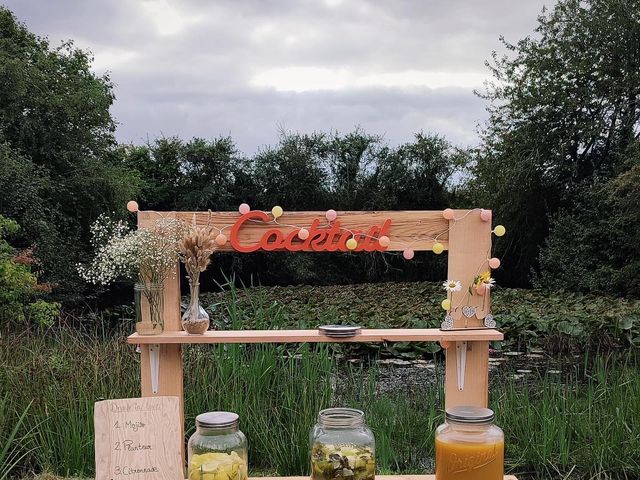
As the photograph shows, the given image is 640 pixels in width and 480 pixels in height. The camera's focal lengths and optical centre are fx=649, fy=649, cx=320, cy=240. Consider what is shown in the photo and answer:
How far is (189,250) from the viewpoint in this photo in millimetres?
2514

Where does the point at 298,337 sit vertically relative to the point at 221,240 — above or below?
below

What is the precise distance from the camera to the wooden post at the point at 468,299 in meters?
2.63

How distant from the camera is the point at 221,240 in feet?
8.57

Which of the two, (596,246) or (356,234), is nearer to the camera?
(356,234)

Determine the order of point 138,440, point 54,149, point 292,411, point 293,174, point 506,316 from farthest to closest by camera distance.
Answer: point 293,174
point 54,149
point 506,316
point 292,411
point 138,440

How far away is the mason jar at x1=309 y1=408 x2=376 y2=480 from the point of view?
147 cm

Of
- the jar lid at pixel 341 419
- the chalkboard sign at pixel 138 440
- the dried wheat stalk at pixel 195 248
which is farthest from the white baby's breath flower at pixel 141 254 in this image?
the jar lid at pixel 341 419

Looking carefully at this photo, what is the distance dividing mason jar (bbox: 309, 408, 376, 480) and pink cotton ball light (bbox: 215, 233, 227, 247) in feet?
4.01

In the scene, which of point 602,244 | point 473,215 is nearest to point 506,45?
point 602,244

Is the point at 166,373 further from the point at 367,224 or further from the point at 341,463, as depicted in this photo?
the point at 341,463

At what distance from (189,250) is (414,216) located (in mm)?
915

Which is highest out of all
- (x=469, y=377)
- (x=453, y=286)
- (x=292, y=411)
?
(x=453, y=286)

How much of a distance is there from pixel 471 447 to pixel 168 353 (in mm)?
1489

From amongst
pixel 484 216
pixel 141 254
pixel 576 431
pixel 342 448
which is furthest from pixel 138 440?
pixel 576 431
